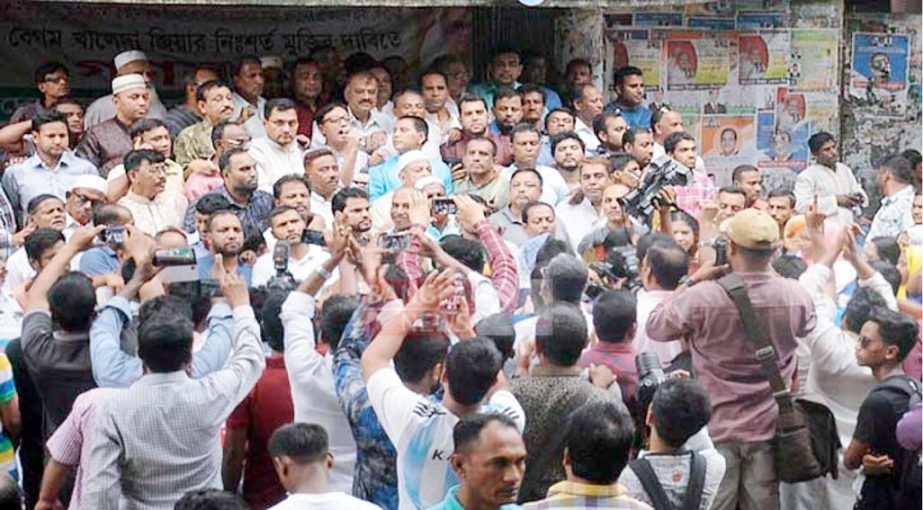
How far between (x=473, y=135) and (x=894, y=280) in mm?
3452

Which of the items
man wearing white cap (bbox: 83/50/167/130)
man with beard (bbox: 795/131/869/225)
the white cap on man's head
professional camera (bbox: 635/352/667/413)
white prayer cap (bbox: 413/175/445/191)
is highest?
the white cap on man's head

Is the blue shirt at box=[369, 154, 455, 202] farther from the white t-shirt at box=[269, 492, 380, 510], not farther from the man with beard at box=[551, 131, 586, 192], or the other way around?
the white t-shirt at box=[269, 492, 380, 510]

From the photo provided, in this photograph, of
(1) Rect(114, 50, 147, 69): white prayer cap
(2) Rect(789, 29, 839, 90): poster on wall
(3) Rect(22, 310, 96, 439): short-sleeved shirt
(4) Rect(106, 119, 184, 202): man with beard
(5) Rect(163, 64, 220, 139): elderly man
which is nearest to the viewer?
(3) Rect(22, 310, 96, 439): short-sleeved shirt

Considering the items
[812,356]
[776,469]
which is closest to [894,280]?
[812,356]

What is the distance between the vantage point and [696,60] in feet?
37.0

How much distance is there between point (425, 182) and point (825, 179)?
3166 millimetres

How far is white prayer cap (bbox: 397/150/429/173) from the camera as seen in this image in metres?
8.50

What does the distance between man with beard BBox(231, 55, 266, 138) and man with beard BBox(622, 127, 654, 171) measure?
75.9 inches

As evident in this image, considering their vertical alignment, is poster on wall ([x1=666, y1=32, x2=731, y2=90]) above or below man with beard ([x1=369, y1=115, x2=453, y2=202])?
above

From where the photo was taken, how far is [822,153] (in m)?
10.5

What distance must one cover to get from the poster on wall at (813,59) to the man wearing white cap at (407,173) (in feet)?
11.8

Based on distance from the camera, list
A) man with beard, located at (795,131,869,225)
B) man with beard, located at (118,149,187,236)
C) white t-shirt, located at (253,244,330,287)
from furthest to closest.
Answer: man with beard, located at (795,131,869,225)
man with beard, located at (118,149,187,236)
white t-shirt, located at (253,244,330,287)

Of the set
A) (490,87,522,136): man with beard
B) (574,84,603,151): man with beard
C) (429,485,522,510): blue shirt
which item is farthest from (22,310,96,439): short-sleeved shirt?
(574,84,603,151): man with beard

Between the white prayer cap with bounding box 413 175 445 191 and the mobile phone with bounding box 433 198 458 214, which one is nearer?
the mobile phone with bounding box 433 198 458 214
